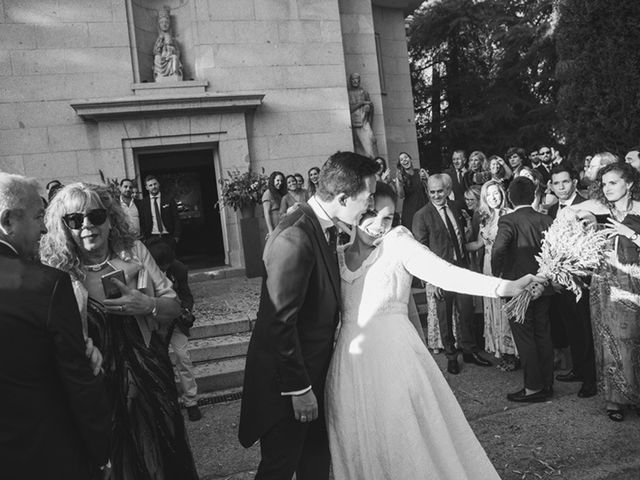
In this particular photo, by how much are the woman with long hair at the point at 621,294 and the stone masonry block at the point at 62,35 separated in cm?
1019

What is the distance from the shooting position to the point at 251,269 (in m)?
10.4

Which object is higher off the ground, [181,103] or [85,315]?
[181,103]

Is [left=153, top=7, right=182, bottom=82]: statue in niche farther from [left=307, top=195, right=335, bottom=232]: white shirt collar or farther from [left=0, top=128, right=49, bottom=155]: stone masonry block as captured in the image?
[left=307, top=195, right=335, bottom=232]: white shirt collar

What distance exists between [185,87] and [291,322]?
9889 mm

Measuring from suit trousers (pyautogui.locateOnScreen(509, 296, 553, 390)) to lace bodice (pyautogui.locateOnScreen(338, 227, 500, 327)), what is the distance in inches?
97.0

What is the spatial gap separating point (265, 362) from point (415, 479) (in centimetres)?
97

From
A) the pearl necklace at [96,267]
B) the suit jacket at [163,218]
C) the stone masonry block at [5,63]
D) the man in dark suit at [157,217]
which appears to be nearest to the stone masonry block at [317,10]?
the man in dark suit at [157,217]

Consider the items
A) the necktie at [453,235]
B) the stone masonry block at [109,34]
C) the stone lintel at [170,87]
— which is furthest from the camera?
the stone lintel at [170,87]

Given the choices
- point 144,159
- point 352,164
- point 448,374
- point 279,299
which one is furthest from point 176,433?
point 144,159

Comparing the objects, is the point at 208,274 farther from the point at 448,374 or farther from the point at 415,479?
the point at 415,479

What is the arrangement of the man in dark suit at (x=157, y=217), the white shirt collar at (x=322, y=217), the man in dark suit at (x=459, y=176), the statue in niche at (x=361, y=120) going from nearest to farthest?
the white shirt collar at (x=322, y=217) → the man in dark suit at (x=157, y=217) → the man in dark suit at (x=459, y=176) → the statue in niche at (x=361, y=120)

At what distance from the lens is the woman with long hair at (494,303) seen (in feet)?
19.4

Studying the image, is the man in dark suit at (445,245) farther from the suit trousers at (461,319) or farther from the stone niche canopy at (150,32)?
the stone niche canopy at (150,32)

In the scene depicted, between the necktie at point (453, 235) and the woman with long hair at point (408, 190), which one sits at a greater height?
→ the woman with long hair at point (408, 190)
